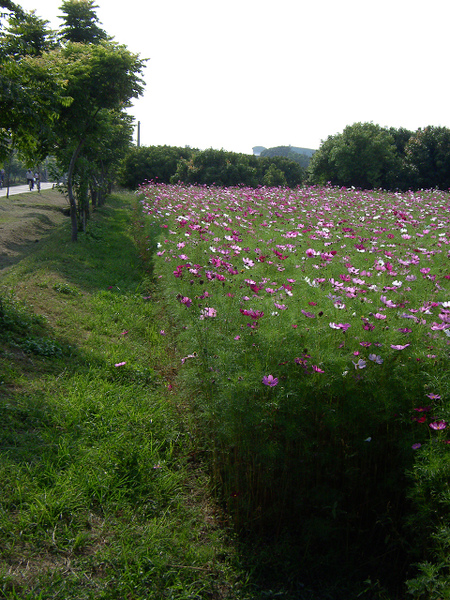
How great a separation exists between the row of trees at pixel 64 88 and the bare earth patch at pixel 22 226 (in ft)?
4.54

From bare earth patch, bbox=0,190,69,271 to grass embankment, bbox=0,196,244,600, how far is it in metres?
4.59

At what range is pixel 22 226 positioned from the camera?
1307 centimetres

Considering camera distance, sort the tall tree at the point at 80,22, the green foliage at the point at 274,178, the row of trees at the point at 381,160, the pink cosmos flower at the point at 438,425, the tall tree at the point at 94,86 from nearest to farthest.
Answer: the pink cosmos flower at the point at 438,425 → the tall tree at the point at 94,86 → the tall tree at the point at 80,22 → the row of trees at the point at 381,160 → the green foliage at the point at 274,178

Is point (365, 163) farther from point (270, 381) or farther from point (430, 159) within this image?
point (270, 381)

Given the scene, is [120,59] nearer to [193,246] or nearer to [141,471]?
[193,246]

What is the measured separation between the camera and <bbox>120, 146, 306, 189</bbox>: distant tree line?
81.5 feet

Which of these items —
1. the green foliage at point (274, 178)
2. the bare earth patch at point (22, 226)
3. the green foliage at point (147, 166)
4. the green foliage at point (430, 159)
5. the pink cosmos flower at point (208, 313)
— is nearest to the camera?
the pink cosmos flower at point (208, 313)

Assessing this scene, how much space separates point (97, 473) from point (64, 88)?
432 centimetres

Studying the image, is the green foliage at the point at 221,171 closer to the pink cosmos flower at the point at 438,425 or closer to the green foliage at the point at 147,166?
the green foliage at the point at 147,166

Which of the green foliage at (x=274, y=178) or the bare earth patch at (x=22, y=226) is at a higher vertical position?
the green foliage at (x=274, y=178)

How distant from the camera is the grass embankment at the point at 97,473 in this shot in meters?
2.12

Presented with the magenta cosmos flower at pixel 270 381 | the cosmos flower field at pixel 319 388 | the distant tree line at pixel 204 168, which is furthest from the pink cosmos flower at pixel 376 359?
the distant tree line at pixel 204 168

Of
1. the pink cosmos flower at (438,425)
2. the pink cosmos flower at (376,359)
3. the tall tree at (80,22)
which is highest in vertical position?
the tall tree at (80,22)

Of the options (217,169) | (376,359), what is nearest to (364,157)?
(217,169)
